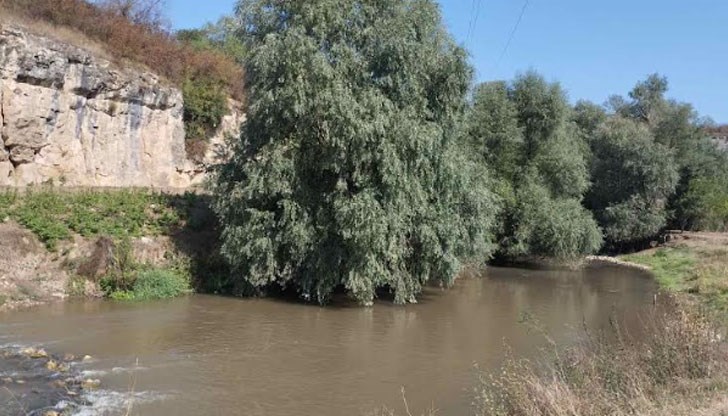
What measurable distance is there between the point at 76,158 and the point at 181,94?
7.35 meters

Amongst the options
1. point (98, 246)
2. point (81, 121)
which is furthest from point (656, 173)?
point (98, 246)

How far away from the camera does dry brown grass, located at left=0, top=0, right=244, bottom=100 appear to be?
26.8m

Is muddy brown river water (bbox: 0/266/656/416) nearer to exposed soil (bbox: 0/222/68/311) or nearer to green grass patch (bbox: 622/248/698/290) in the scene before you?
exposed soil (bbox: 0/222/68/311)

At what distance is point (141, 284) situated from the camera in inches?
777

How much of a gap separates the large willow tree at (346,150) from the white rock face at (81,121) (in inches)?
346

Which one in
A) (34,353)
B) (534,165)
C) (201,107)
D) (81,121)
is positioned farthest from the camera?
(534,165)

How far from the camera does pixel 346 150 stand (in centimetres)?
1886

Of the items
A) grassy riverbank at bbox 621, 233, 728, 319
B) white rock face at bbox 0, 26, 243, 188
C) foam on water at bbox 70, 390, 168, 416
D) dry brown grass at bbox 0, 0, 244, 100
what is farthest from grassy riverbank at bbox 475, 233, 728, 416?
dry brown grass at bbox 0, 0, 244, 100

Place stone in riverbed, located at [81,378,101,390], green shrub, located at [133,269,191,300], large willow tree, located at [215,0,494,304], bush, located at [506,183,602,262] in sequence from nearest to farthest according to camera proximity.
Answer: stone in riverbed, located at [81,378,101,390] → large willow tree, located at [215,0,494,304] → green shrub, located at [133,269,191,300] → bush, located at [506,183,602,262]

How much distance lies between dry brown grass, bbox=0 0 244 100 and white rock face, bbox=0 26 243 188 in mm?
1367

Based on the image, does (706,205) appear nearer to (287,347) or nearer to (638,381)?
(287,347)

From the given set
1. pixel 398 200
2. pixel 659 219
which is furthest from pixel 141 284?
pixel 659 219

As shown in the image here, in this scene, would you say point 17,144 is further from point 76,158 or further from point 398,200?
point 398,200

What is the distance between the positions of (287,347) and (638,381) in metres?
8.30
